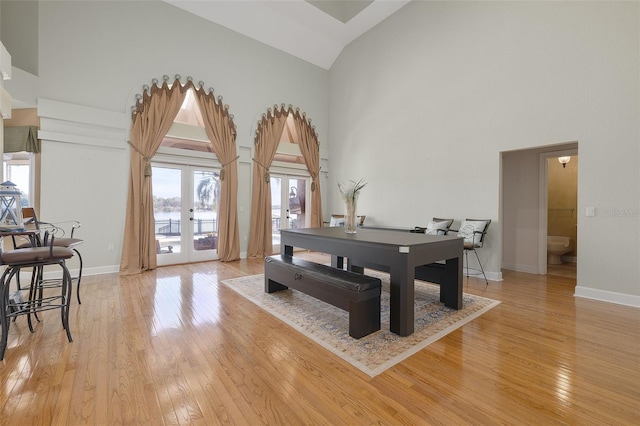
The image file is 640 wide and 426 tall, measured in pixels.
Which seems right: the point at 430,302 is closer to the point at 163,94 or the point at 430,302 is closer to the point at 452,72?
the point at 452,72

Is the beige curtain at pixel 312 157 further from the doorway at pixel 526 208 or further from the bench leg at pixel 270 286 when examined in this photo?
the doorway at pixel 526 208

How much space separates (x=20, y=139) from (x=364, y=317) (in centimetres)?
542

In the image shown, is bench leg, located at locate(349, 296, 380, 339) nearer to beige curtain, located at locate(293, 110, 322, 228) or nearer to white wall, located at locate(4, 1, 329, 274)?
white wall, located at locate(4, 1, 329, 274)

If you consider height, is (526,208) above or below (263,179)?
below

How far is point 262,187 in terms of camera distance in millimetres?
6305

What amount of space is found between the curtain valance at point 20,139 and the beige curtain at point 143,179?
1.22 metres

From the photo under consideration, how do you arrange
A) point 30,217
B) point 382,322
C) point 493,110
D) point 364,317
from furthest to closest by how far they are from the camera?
point 493,110 → point 30,217 → point 382,322 → point 364,317

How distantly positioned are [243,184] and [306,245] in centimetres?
320

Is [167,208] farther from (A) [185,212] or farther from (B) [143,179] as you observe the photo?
(B) [143,179]

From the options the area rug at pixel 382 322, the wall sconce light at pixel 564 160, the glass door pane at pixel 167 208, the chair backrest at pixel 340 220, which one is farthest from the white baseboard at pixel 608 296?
the glass door pane at pixel 167 208

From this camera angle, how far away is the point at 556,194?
5.86 m

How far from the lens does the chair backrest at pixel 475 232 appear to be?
13.8 feet

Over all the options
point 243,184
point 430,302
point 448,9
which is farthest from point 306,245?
point 448,9

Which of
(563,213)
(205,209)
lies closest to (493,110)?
(563,213)
